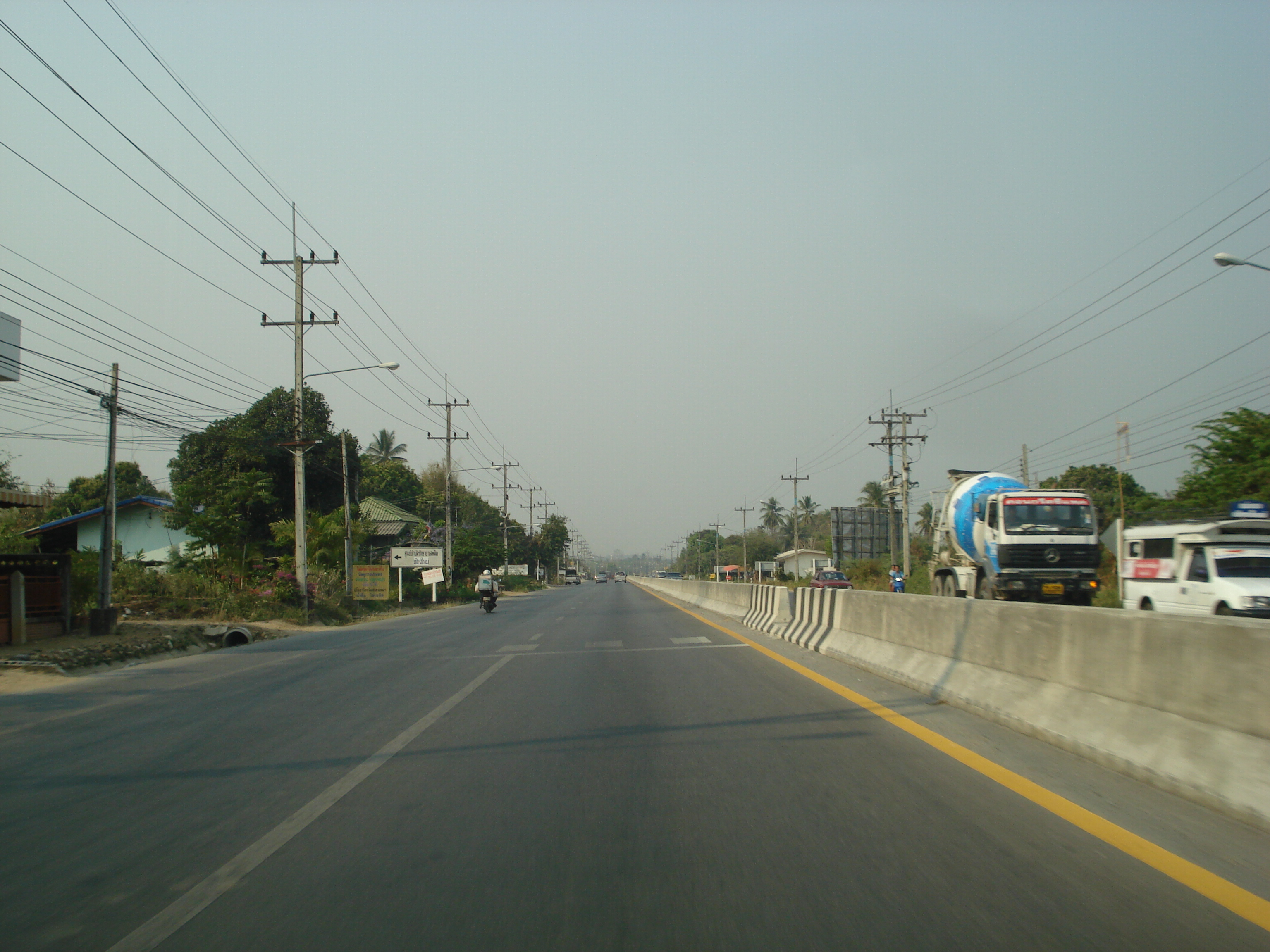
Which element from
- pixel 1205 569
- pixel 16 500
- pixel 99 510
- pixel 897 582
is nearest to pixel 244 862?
pixel 1205 569

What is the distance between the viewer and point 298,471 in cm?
3114

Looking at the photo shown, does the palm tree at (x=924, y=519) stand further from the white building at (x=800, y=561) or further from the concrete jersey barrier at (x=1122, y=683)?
the concrete jersey barrier at (x=1122, y=683)

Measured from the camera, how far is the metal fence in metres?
65.6

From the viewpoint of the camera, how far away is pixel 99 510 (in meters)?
40.3

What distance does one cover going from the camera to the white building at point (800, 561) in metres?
87.2

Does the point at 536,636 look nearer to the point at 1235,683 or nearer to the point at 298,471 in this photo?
the point at 298,471

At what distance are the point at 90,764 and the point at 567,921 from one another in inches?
204

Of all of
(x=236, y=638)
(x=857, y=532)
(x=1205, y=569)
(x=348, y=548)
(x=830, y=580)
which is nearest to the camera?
(x=1205, y=569)

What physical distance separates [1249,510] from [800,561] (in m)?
91.0

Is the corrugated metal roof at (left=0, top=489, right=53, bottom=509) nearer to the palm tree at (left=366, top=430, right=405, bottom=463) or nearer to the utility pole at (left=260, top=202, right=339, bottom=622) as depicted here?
the utility pole at (left=260, top=202, right=339, bottom=622)

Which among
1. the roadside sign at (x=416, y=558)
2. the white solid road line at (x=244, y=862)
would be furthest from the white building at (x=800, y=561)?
the white solid road line at (x=244, y=862)

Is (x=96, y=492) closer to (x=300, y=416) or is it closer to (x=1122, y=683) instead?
(x=300, y=416)

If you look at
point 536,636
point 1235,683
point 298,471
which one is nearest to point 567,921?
point 1235,683

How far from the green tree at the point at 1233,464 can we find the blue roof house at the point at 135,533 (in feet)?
143
